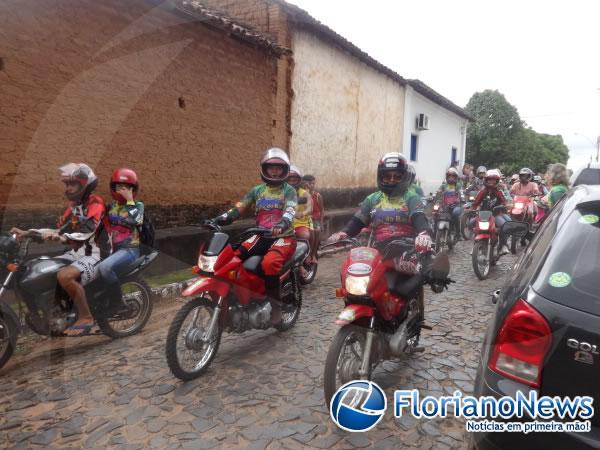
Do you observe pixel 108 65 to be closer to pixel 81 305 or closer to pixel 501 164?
pixel 81 305

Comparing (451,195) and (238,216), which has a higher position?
(451,195)

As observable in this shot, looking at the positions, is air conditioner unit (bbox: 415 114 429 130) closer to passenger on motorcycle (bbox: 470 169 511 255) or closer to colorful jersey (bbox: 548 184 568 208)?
passenger on motorcycle (bbox: 470 169 511 255)

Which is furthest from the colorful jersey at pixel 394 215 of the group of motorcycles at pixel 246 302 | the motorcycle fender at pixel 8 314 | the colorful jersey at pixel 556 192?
the colorful jersey at pixel 556 192

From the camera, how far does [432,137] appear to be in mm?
20828

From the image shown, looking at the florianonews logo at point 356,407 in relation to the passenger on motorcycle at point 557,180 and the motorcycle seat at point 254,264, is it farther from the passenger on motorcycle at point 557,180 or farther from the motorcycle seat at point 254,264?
the passenger on motorcycle at point 557,180

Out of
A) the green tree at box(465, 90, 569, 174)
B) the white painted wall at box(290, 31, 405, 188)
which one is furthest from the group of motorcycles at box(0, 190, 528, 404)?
the green tree at box(465, 90, 569, 174)

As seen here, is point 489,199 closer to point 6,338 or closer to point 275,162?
point 275,162

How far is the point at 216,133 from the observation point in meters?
8.55

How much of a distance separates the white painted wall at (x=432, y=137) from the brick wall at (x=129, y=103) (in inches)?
384

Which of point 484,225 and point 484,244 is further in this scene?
point 484,244

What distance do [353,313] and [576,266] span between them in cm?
145

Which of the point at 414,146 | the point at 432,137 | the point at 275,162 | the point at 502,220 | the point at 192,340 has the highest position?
the point at 432,137

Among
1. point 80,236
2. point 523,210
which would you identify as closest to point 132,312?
point 80,236

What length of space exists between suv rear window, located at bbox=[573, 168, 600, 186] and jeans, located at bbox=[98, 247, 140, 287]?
5078 millimetres
